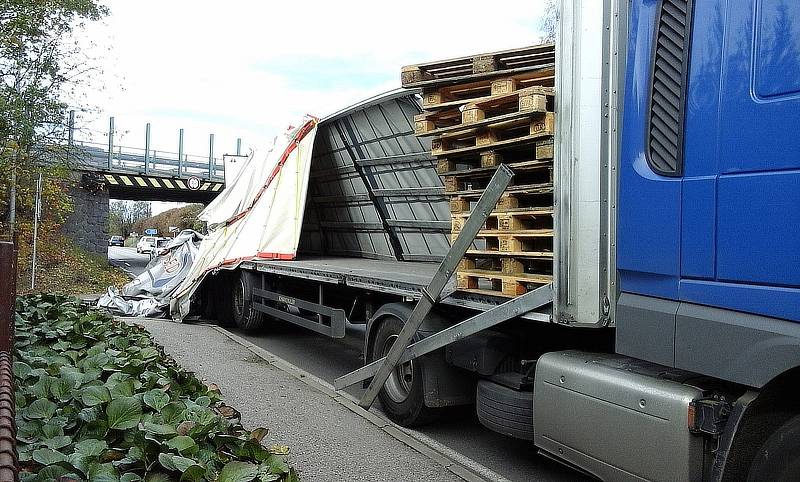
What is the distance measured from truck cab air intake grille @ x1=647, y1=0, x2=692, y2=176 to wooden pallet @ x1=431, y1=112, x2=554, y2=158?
0.79 metres

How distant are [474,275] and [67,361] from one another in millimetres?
2814

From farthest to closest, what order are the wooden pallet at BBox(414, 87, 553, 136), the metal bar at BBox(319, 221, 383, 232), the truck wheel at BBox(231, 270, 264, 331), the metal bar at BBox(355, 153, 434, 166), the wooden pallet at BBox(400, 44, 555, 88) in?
the truck wheel at BBox(231, 270, 264, 331) → the metal bar at BBox(319, 221, 383, 232) → the metal bar at BBox(355, 153, 434, 166) → the wooden pallet at BBox(400, 44, 555, 88) → the wooden pallet at BBox(414, 87, 553, 136)

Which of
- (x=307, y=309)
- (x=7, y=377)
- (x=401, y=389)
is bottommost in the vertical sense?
(x=401, y=389)

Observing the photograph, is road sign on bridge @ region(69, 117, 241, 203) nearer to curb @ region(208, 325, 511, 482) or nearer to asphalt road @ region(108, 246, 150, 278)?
asphalt road @ region(108, 246, 150, 278)

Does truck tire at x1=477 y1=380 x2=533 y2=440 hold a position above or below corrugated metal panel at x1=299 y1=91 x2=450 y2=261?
below

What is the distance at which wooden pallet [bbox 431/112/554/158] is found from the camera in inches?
178

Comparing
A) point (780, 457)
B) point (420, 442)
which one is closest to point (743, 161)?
point (780, 457)

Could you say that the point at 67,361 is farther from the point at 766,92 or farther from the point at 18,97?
the point at 18,97

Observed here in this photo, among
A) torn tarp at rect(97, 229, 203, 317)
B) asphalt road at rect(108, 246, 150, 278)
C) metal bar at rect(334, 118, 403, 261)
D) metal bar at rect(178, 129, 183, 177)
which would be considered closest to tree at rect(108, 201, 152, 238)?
asphalt road at rect(108, 246, 150, 278)

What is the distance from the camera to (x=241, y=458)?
3.77 metres

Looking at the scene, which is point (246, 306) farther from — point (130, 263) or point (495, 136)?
point (130, 263)

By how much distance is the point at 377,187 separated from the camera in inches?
396

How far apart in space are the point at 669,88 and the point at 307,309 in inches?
230

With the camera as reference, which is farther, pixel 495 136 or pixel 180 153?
pixel 180 153
